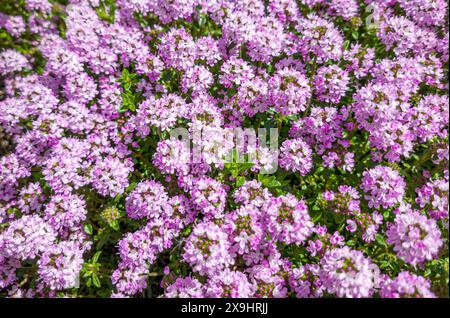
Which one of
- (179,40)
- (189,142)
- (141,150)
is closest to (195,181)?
(189,142)

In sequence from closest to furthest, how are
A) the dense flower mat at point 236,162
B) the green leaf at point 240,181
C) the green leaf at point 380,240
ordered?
1. the dense flower mat at point 236,162
2. the green leaf at point 380,240
3. the green leaf at point 240,181

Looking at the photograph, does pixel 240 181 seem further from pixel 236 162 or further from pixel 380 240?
pixel 380 240

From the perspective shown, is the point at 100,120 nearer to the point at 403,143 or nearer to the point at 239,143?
the point at 239,143

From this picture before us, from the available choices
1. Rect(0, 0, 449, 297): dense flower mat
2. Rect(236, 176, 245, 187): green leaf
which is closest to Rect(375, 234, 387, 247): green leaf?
Rect(0, 0, 449, 297): dense flower mat

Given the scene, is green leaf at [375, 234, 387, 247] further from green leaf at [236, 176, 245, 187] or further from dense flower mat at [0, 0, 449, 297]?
green leaf at [236, 176, 245, 187]

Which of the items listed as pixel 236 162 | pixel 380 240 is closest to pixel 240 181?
pixel 236 162

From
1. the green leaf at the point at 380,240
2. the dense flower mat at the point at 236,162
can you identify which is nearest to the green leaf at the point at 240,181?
the dense flower mat at the point at 236,162

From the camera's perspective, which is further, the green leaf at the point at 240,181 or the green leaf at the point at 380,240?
the green leaf at the point at 240,181

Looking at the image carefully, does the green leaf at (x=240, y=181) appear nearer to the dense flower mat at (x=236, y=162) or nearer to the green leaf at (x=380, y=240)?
the dense flower mat at (x=236, y=162)

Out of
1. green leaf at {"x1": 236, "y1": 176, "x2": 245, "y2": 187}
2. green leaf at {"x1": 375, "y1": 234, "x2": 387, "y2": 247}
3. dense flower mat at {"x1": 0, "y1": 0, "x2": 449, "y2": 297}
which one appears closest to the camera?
dense flower mat at {"x1": 0, "y1": 0, "x2": 449, "y2": 297}
